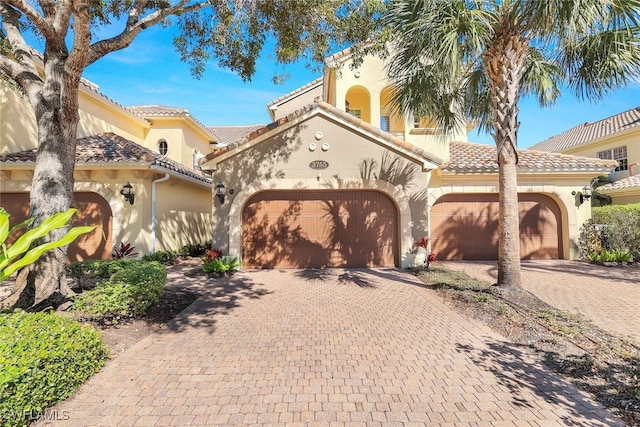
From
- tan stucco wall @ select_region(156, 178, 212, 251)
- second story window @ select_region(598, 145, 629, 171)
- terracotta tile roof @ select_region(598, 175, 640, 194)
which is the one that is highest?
second story window @ select_region(598, 145, 629, 171)

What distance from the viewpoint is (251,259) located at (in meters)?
11.2

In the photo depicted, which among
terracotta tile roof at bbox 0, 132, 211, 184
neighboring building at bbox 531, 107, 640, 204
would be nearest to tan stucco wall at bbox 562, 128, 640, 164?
neighboring building at bbox 531, 107, 640, 204

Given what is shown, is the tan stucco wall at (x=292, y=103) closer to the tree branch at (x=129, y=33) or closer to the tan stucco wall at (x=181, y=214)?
the tan stucco wall at (x=181, y=214)

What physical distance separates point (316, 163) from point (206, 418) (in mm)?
8632

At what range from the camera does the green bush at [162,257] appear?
1082 cm

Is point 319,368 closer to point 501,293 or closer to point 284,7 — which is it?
point 501,293

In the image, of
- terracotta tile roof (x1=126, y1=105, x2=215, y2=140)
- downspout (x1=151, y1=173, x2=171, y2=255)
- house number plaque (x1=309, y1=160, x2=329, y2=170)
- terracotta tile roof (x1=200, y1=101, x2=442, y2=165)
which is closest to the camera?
terracotta tile roof (x1=200, y1=101, x2=442, y2=165)

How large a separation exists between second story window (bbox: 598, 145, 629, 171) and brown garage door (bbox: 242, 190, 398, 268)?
60.7 feet

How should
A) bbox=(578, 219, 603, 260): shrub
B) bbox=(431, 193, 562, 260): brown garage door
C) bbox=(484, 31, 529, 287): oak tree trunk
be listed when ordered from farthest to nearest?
bbox=(431, 193, 562, 260): brown garage door, bbox=(578, 219, 603, 260): shrub, bbox=(484, 31, 529, 287): oak tree trunk

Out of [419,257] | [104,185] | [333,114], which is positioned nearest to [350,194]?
[333,114]

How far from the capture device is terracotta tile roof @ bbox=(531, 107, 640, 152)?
20.2 metres

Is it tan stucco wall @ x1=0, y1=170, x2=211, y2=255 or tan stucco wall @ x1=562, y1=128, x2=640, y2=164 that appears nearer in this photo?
tan stucco wall @ x1=0, y1=170, x2=211, y2=255

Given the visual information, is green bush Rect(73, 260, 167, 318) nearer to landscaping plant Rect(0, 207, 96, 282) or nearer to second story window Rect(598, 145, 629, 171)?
landscaping plant Rect(0, 207, 96, 282)

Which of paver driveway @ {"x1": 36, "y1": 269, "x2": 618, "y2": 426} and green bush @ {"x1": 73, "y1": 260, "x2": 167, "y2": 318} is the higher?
green bush @ {"x1": 73, "y1": 260, "x2": 167, "y2": 318}
